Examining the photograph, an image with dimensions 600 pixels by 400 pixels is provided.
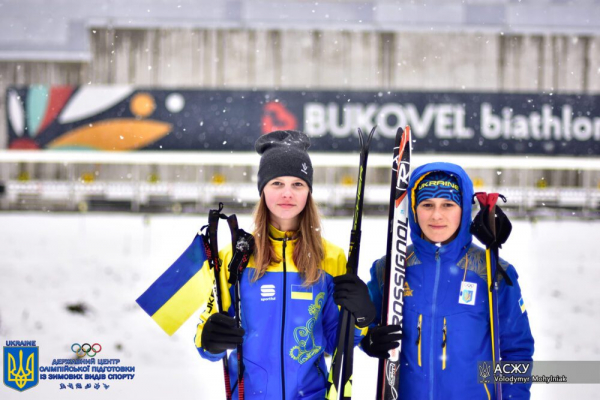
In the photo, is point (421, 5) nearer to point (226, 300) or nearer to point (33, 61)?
point (33, 61)

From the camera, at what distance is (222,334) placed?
5.74ft

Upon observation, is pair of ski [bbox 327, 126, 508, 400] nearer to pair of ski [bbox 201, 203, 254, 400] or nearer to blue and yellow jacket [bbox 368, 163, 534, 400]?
blue and yellow jacket [bbox 368, 163, 534, 400]

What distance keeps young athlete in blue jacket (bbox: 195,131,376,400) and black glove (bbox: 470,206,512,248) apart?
0.53 meters

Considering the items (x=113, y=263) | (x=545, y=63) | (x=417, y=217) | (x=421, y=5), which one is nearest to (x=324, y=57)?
(x=421, y=5)

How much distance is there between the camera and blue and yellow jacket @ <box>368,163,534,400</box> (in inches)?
70.3

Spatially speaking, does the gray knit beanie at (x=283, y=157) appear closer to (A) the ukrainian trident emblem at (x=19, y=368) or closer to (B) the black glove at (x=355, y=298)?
(B) the black glove at (x=355, y=298)

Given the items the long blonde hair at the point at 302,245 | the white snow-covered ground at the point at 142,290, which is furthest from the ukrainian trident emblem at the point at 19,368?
the long blonde hair at the point at 302,245

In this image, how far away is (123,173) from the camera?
969 cm

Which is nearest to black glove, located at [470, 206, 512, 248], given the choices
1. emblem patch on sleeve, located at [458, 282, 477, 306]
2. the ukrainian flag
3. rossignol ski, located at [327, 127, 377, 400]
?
emblem patch on sleeve, located at [458, 282, 477, 306]

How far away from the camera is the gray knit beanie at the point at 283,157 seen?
189cm

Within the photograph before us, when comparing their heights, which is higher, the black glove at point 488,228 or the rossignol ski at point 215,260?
the black glove at point 488,228

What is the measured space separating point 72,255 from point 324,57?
6.32 m

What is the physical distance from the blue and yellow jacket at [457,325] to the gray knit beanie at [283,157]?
0.53 meters

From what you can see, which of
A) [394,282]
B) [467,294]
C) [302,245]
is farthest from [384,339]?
[302,245]
